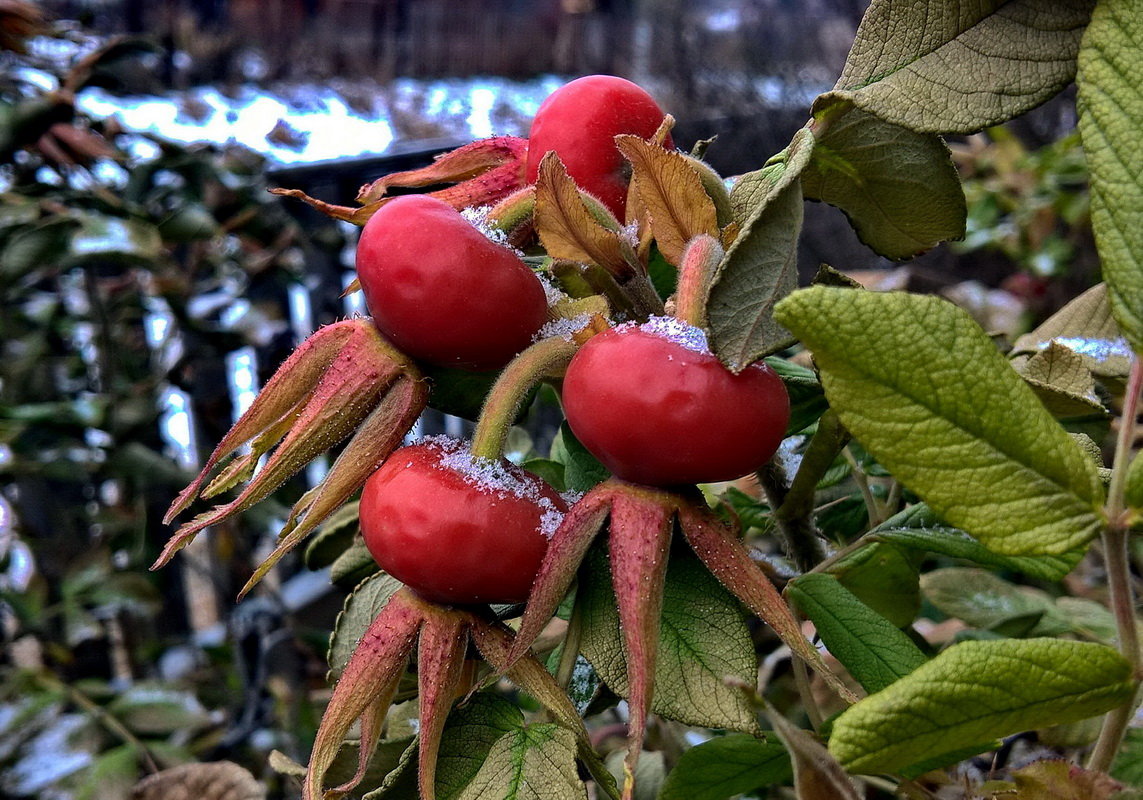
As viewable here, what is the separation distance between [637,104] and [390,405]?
0.20m

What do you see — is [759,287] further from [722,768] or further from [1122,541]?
[722,768]

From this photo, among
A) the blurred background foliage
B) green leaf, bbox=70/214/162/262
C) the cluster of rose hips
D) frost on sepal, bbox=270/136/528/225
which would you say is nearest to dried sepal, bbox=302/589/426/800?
the cluster of rose hips

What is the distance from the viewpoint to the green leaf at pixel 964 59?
382mm

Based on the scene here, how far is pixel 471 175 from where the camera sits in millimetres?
531

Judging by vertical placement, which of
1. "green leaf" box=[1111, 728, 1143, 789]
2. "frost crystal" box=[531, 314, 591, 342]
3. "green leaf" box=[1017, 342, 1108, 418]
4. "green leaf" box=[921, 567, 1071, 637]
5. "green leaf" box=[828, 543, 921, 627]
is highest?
"frost crystal" box=[531, 314, 591, 342]

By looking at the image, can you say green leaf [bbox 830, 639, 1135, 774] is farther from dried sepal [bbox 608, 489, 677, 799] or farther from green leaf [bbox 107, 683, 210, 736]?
green leaf [bbox 107, 683, 210, 736]

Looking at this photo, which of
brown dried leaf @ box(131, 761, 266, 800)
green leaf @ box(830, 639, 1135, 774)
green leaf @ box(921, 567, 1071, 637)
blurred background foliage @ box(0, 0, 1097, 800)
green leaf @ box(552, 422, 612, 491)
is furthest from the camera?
blurred background foliage @ box(0, 0, 1097, 800)

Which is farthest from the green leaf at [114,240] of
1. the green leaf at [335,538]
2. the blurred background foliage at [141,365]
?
the green leaf at [335,538]

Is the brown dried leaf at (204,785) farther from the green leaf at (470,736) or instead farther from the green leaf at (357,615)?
the green leaf at (470,736)

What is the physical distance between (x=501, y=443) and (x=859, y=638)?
0.20m

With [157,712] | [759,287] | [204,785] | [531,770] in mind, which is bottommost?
[157,712]

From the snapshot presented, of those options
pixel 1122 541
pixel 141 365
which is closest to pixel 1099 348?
pixel 1122 541

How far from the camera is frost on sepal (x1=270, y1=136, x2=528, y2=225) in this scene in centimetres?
50

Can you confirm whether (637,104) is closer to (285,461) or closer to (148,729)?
(285,461)
